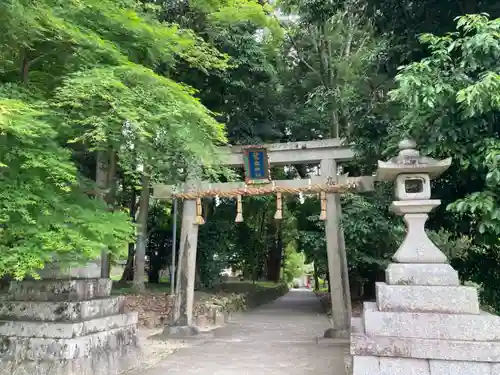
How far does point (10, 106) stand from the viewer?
390cm

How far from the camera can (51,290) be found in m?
5.72

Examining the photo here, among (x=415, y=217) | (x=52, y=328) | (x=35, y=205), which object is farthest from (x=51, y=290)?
(x=415, y=217)

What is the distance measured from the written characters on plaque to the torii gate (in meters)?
0.11

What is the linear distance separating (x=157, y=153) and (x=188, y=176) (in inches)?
134

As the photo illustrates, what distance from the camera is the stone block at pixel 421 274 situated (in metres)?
4.93

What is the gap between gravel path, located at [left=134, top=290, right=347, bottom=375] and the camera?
6582 mm

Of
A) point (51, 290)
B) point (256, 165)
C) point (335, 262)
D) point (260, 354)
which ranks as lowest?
point (260, 354)

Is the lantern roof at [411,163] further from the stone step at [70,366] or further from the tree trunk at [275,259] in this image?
the tree trunk at [275,259]

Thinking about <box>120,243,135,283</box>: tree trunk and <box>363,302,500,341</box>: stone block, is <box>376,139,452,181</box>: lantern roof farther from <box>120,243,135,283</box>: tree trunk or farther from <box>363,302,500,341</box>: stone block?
<box>120,243,135,283</box>: tree trunk

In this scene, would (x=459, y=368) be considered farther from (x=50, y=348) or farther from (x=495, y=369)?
(x=50, y=348)

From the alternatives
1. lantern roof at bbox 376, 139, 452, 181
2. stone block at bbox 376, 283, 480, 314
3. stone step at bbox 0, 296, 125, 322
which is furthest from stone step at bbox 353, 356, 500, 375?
stone step at bbox 0, 296, 125, 322

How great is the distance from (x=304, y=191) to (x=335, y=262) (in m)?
1.72

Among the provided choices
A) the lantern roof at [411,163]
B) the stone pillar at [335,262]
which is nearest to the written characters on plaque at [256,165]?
the stone pillar at [335,262]

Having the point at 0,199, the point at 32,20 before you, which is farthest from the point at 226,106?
the point at 0,199
